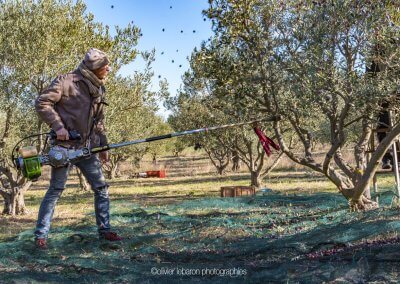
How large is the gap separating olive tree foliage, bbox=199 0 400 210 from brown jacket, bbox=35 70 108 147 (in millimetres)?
3722

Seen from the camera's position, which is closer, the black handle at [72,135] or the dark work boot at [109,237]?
the black handle at [72,135]

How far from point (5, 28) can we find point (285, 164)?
34468 mm

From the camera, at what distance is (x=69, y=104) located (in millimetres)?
7055

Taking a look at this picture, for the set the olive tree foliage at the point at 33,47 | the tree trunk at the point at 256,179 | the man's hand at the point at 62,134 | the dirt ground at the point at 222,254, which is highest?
the olive tree foliage at the point at 33,47

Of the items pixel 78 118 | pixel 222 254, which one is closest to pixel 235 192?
pixel 78 118

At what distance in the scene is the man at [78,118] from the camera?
6852 millimetres

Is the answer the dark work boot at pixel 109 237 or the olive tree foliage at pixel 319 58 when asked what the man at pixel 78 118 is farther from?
the olive tree foliage at pixel 319 58

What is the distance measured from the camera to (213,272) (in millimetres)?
5105

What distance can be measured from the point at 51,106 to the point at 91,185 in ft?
4.16

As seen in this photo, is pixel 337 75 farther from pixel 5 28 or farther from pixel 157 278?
pixel 5 28

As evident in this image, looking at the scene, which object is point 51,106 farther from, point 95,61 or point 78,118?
point 95,61

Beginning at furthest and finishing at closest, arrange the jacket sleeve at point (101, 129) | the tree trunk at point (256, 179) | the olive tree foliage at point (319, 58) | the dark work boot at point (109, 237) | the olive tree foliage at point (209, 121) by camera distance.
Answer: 1. the tree trunk at point (256, 179)
2. the olive tree foliage at point (209, 121)
3. the olive tree foliage at point (319, 58)
4. the jacket sleeve at point (101, 129)
5. the dark work boot at point (109, 237)

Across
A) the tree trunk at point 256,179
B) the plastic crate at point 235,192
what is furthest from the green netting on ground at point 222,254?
the tree trunk at point 256,179

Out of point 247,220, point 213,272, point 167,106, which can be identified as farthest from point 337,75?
point 167,106
